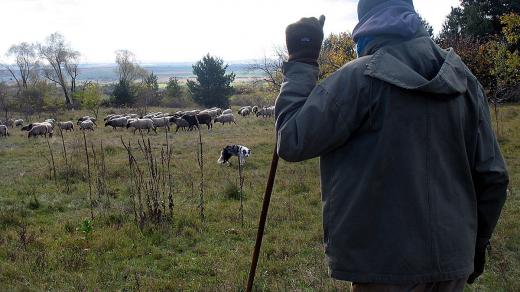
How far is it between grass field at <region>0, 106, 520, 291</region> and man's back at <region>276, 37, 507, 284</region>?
8.72 feet

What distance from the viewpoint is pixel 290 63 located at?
2201 millimetres

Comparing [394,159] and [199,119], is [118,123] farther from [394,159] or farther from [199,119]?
[394,159]

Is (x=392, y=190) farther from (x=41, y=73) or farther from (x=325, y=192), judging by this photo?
(x=41, y=73)

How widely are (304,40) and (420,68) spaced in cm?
54

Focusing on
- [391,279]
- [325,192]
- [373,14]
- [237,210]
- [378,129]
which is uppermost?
[373,14]

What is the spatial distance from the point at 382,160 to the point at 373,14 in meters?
0.66

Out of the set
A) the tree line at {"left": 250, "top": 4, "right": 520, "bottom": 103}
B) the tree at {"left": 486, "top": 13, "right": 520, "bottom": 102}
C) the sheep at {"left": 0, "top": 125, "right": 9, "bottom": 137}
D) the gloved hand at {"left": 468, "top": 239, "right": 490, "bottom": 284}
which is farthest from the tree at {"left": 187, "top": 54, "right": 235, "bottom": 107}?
the gloved hand at {"left": 468, "top": 239, "right": 490, "bottom": 284}

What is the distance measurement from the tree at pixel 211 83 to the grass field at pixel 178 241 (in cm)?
3799

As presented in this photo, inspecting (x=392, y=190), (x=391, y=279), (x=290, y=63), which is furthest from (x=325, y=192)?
(x=290, y=63)

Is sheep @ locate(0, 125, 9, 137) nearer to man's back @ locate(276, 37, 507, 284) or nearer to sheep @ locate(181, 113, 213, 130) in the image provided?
sheep @ locate(181, 113, 213, 130)

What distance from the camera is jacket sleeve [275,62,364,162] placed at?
6.30 ft

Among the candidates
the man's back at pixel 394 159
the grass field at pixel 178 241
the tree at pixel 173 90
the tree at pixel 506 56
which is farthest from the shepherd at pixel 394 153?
the tree at pixel 173 90

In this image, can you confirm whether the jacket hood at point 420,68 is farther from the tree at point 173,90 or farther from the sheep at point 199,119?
the tree at point 173,90

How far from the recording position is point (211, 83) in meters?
48.9
